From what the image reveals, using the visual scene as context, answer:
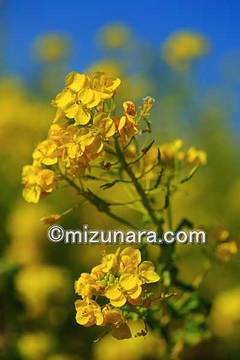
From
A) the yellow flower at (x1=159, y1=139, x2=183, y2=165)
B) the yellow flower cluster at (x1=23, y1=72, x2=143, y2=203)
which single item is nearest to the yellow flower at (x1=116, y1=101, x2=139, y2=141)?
the yellow flower cluster at (x1=23, y1=72, x2=143, y2=203)

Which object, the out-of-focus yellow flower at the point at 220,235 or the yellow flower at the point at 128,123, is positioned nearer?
the yellow flower at the point at 128,123

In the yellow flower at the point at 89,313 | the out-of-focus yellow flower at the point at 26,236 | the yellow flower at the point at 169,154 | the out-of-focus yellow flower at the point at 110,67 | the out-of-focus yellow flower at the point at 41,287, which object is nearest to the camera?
the yellow flower at the point at 89,313

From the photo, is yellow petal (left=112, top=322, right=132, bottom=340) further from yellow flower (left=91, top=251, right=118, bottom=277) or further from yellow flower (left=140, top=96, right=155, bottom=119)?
yellow flower (left=140, top=96, right=155, bottom=119)

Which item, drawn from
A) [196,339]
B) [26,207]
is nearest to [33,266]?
[26,207]

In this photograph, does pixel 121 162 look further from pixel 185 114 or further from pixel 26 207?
pixel 185 114

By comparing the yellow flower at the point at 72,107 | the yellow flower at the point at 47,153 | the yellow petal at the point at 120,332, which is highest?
the yellow flower at the point at 72,107

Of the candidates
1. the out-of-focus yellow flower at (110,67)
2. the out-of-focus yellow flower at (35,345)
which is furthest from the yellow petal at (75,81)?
the out-of-focus yellow flower at (110,67)

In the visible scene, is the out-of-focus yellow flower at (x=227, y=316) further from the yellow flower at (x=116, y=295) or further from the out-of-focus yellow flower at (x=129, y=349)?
the yellow flower at (x=116, y=295)
